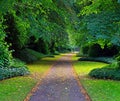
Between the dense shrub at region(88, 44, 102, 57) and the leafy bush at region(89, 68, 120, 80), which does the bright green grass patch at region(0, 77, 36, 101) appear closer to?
the leafy bush at region(89, 68, 120, 80)

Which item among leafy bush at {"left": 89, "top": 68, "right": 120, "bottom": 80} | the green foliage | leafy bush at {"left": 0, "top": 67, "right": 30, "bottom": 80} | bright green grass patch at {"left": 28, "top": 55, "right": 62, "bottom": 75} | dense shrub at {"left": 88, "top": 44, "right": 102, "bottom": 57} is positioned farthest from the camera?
dense shrub at {"left": 88, "top": 44, "right": 102, "bottom": 57}

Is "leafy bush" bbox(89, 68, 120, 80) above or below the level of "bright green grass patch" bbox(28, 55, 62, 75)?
above

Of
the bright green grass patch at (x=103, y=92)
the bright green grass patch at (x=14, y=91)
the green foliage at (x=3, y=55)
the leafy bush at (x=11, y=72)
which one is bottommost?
the bright green grass patch at (x=14, y=91)

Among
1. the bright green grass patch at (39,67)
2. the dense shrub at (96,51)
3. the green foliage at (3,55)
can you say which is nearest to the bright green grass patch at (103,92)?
the green foliage at (3,55)

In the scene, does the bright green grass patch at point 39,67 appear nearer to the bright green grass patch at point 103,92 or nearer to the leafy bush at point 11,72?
the leafy bush at point 11,72

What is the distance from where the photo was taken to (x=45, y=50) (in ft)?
182

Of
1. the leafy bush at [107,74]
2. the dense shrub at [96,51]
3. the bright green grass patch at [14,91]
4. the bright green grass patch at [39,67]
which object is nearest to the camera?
the bright green grass patch at [14,91]

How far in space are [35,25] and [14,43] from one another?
26.8 feet

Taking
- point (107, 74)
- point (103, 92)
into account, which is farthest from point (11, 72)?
point (103, 92)

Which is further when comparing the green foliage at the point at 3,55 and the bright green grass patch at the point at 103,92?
the green foliage at the point at 3,55

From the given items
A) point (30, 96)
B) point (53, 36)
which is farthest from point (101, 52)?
point (30, 96)

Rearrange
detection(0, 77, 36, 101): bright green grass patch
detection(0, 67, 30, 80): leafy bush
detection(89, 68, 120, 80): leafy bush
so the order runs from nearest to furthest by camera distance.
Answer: detection(0, 77, 36, 101): bright green grass patch
detection(0, 67, 30, 80): leafy bush
detection(89, 68, 120, 80): leafy bush

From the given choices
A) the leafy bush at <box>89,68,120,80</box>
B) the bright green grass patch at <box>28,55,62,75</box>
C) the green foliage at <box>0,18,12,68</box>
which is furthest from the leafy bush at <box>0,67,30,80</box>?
the leafy bush at <box>89,68,120,80</box>

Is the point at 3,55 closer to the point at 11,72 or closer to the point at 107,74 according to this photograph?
the point at 11,72
